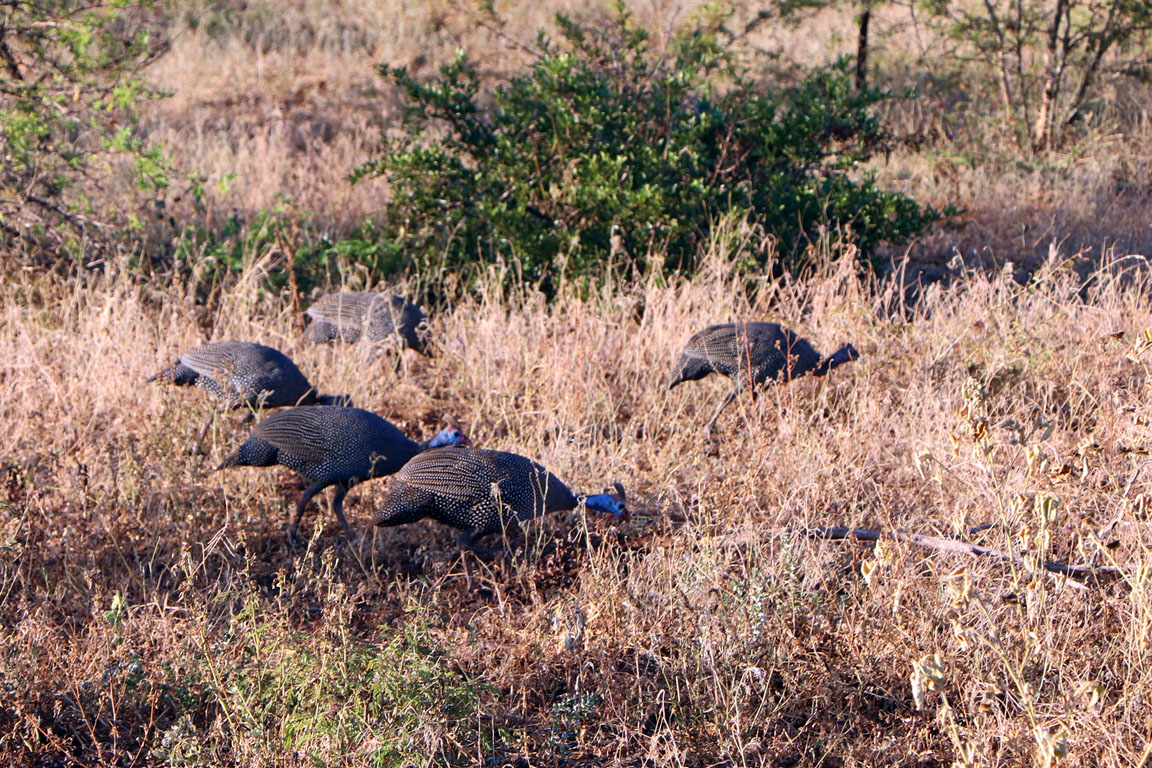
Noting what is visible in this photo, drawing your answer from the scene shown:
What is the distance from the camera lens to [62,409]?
460 cm

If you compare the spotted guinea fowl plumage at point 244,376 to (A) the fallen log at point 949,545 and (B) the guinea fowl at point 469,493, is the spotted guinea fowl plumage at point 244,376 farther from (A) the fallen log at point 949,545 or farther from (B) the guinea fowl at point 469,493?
(A) the fallen log at point 949,545

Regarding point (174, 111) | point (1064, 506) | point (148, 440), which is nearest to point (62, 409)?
point (148, 440)

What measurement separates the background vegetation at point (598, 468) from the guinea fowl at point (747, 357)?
145 millimetres

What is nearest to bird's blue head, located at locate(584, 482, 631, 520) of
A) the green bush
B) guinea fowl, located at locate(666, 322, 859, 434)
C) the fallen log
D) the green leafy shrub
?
the fallen log

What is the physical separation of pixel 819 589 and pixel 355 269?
155 inches

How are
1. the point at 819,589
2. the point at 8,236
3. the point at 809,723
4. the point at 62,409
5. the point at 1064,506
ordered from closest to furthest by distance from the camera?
the point at 809,723, the point at 819,589, the point at 1064,506, the point at 62,409, the point at 8,236

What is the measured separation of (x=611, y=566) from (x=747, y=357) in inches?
55.7

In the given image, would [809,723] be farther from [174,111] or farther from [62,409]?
[174,111]

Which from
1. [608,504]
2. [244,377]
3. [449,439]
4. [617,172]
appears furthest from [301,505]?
[617,172]

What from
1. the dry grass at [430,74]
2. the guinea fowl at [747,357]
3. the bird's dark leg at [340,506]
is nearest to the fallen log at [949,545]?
the guinea fowl at [747,357]

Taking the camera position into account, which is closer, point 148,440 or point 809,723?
point 809,723

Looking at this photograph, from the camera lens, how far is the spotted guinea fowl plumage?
14.2 feet

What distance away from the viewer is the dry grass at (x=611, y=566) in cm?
274

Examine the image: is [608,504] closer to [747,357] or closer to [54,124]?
[747,357]
